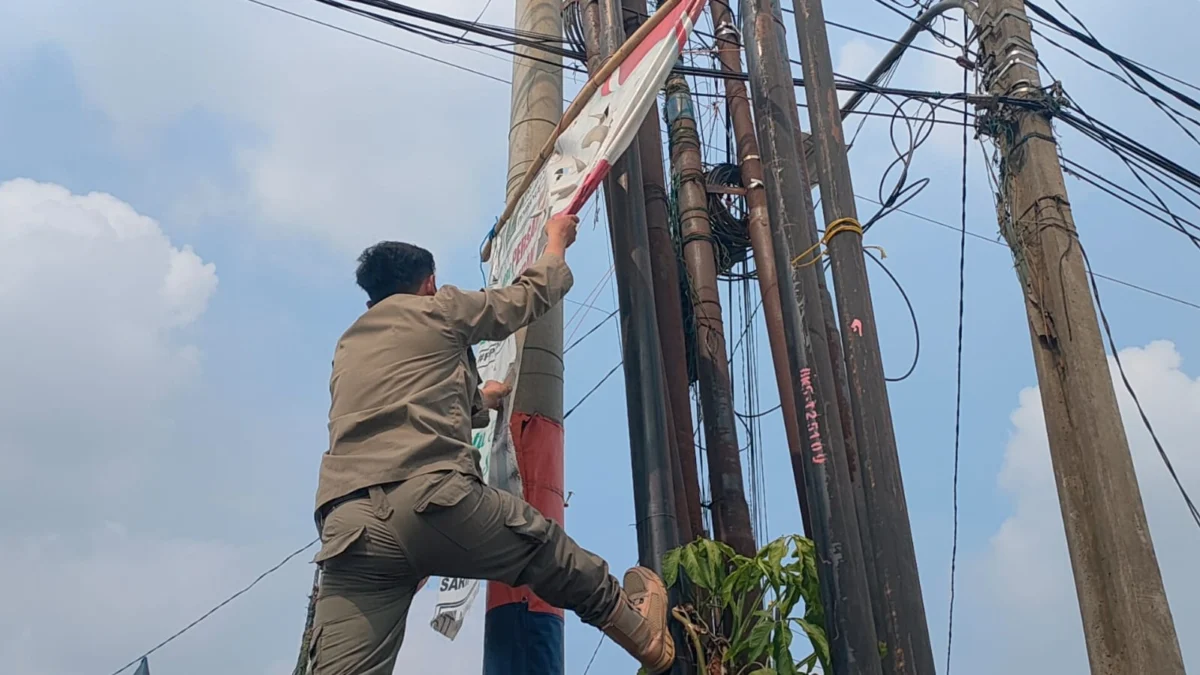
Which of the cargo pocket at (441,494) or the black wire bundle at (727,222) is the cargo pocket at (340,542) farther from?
the black wire bundle at (727,222)

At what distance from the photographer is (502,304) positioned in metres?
3.08

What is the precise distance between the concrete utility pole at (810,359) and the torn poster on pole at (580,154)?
22.4 inches

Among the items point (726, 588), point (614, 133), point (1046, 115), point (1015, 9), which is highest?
point (1015, 9)

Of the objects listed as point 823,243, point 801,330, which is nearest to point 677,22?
point 823,243

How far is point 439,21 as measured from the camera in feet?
19.1

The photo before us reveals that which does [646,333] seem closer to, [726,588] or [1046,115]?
[726,588]

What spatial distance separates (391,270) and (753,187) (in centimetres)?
467

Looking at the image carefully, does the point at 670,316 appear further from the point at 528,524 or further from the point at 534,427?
the point at 528,524

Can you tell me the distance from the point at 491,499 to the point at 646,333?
1.50 m

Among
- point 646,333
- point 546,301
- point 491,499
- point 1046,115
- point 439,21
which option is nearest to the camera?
point 491,499

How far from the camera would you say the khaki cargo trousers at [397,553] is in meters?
2.71

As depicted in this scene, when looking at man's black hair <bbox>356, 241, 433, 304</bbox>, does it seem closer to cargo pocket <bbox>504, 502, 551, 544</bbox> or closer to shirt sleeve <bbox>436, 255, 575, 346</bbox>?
shirt sleeve <bbox>436, 255, 575, 346</bbox>

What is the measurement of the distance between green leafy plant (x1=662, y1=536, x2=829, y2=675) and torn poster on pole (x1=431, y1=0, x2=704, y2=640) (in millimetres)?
753

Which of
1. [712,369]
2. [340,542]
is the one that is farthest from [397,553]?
[712,369]
